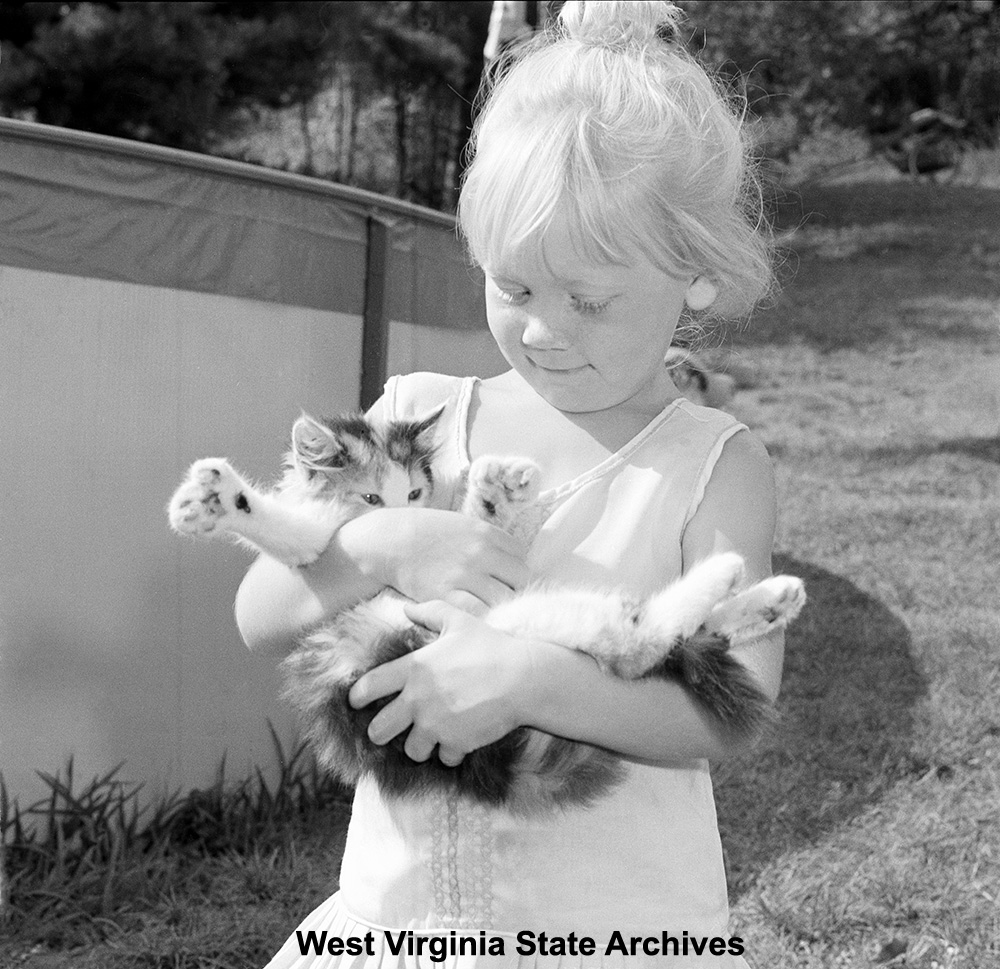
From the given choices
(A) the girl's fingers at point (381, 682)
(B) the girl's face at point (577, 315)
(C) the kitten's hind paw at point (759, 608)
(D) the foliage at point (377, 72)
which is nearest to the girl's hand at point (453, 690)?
(A) the girl's fingers at point (381, 682)

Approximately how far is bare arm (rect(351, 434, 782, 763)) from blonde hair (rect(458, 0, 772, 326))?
1.76 ft

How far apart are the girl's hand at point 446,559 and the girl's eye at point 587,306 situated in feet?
1.08

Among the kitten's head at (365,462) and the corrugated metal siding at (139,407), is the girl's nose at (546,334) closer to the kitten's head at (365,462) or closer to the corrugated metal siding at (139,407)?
the kitten's head at (365,462)

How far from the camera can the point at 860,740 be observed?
4691 mm

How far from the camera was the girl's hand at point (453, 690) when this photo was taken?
5.05 ft

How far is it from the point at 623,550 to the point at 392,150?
14.7 m

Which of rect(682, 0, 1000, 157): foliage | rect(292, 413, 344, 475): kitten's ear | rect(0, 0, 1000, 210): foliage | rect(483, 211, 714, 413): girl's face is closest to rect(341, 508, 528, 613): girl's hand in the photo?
rect(483, 211, 714, 413): girl's face

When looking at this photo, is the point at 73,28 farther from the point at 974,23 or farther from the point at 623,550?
the point at 974,23

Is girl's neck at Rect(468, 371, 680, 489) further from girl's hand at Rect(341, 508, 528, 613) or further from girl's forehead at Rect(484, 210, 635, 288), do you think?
girl's forehead at Rect(484, 210, 635, 288)

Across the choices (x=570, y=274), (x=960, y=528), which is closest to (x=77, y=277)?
(x=570, y=274)

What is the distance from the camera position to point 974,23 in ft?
57.2

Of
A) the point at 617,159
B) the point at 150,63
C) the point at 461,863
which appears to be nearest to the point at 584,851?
the point at 461,863

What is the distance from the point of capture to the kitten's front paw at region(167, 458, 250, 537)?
5.71ft

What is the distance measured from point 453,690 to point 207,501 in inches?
18.7
